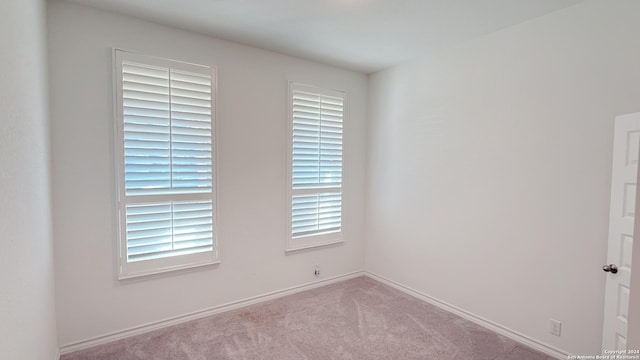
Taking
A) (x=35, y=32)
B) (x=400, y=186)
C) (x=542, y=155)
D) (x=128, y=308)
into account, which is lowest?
(x=128, y=308)

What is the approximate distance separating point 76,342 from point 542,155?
3.97 metres

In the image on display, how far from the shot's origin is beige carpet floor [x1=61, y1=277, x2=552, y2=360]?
2395 mm

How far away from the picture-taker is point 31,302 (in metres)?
1.59

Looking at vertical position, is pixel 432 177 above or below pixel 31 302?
above

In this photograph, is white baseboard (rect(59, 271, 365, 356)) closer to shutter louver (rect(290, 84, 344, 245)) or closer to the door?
shutter louver (rect(290, 84, 344, 245))

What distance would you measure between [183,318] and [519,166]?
129 inches

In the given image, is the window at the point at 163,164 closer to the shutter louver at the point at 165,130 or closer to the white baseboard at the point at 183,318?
the shutter louver at the point at 165,130

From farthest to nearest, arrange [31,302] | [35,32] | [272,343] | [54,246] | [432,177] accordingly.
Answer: [432,177], [272,343], [54,246], [35,32], [31,302]

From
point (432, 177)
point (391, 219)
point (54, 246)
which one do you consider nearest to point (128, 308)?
point (54, 246)

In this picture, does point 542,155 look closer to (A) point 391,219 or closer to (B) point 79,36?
(A) point 391,219

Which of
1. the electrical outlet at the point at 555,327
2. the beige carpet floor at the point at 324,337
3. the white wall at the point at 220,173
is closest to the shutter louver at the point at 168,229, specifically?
the white wall at the point at 220,173

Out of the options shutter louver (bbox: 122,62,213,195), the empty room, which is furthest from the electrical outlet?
shutter louver (bbox: 122,62,213,195)

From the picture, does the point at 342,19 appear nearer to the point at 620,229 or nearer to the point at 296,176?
the point at 296,176

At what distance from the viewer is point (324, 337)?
2.65 m
